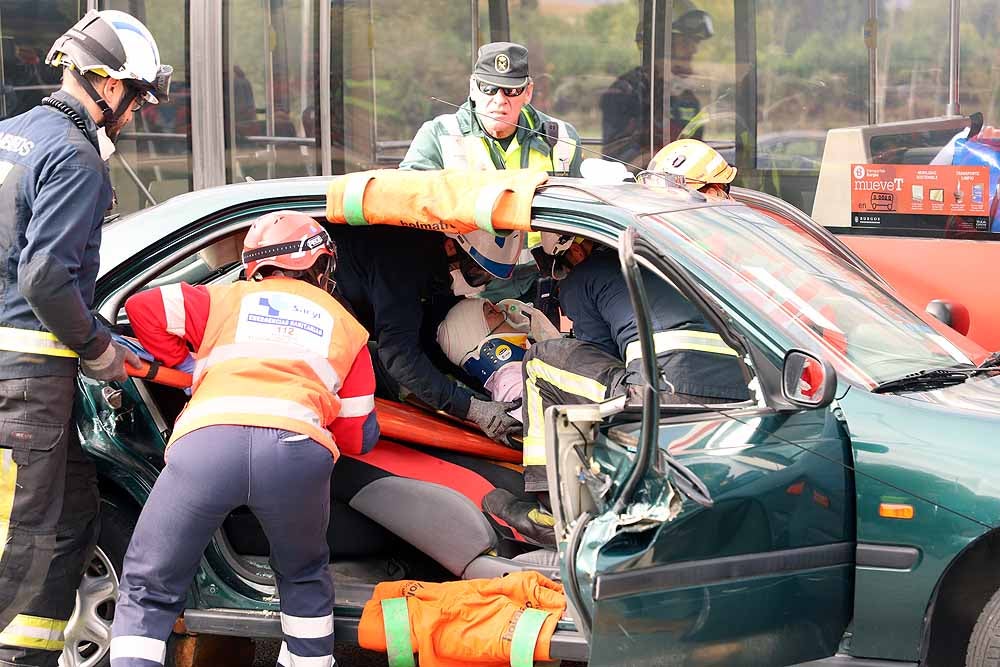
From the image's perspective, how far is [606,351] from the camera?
4.18 metres

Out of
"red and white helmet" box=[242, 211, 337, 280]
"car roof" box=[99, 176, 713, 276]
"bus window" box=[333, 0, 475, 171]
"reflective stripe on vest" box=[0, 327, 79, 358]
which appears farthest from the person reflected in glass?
"reflective stripe on vest" box=[0, 327, 79, 358]

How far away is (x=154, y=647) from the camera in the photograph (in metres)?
3.42

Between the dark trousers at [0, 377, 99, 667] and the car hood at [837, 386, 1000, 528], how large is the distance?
2.13m

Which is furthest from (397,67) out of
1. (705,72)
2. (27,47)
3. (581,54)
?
(27,47)

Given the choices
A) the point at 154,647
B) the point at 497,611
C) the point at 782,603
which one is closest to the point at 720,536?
the point at 782,603

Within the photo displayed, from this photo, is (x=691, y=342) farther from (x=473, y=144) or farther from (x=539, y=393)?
(x=473, y=144)

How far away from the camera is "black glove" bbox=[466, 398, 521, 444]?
4.50 metres

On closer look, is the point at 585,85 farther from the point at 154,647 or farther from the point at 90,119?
the point at 154,647

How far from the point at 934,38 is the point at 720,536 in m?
4.78

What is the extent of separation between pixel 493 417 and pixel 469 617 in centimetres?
105

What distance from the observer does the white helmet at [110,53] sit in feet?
11.8

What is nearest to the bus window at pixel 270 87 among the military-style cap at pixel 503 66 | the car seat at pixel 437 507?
the military-style cap at pixel 503 66

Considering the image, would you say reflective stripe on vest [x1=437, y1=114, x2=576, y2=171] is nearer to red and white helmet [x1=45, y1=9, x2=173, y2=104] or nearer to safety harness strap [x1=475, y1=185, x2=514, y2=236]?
safety harness strap [x1=475, y1=185, x2=514, y2=236]

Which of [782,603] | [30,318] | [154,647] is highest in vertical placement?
[30,318]
